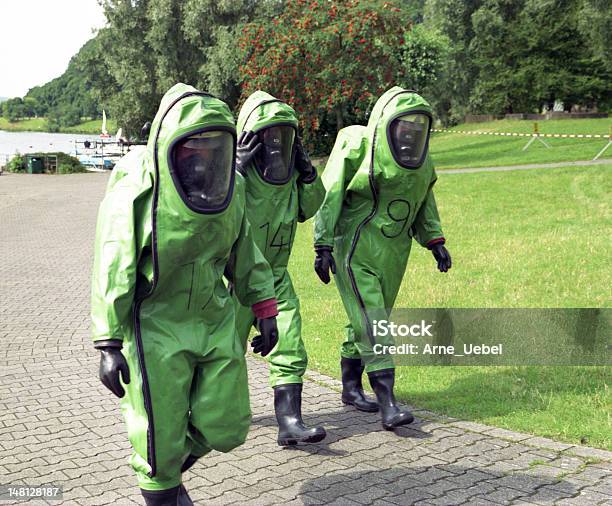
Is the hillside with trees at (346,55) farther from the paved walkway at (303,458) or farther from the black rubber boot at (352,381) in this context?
the black rubber boot at (352,381)

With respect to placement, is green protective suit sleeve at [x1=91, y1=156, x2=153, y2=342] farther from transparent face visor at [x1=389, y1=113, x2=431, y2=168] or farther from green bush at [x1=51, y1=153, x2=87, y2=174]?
green bush at [x1=51, y1=153, x2=87, y2=174]

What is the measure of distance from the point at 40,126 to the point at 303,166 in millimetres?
112301

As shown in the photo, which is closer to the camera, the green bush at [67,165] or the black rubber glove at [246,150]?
the black rubber glove at [246,150]

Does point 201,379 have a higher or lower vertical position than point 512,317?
higher

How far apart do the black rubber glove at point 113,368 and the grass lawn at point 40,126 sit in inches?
3569

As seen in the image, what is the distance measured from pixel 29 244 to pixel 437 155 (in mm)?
18542

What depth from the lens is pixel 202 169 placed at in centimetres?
349

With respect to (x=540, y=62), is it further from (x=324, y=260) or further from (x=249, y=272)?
(x=249, y=272)

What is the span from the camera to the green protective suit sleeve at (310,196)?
551 centimetres

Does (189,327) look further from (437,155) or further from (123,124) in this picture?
(123,124)

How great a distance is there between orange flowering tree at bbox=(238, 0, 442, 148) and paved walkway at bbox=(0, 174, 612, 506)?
Result: 17.8 metres

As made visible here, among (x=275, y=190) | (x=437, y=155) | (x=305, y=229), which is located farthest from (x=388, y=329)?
(x=437, y=155)

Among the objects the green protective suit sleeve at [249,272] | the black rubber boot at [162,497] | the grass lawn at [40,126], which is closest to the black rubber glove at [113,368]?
Answer: the black rubber boot at [162,497]

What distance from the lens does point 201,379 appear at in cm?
372
